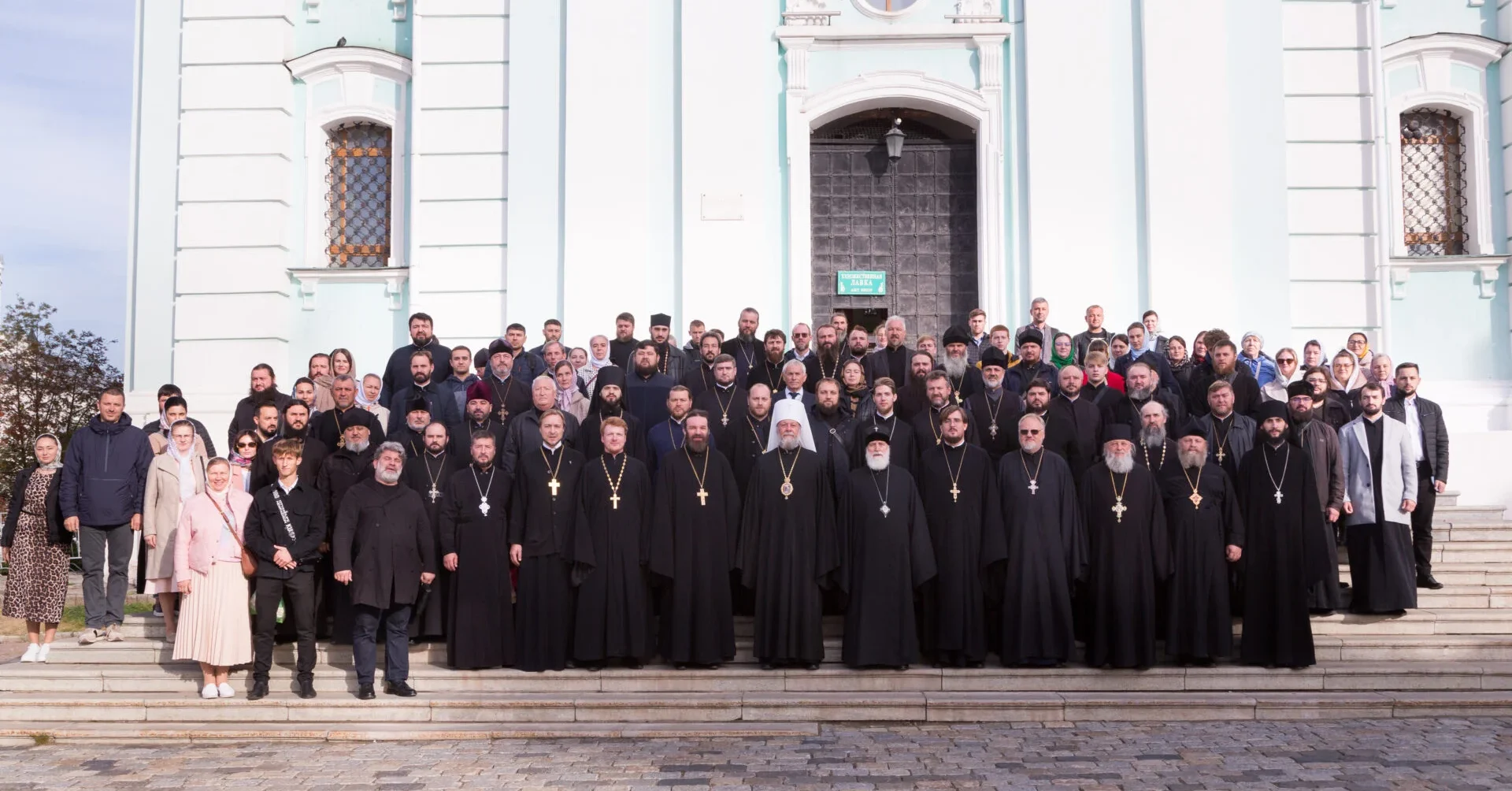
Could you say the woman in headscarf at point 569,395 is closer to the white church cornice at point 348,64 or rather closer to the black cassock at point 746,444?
the black cassock at point 746,444

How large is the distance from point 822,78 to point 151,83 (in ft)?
20.7

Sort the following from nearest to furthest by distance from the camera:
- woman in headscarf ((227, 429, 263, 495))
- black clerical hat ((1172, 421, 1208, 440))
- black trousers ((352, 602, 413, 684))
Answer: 1. black trousers ((352, 602, 413, 684))
2. woman in headscarf ((227, 429, 263, 495))
3. black clerical hat ((1172, 421, 1208, 440))

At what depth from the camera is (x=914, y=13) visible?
13.4m

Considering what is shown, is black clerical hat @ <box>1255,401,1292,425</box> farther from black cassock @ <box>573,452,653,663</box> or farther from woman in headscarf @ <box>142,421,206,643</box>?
woman in headscarf @ <box>142,421,206,643</box>

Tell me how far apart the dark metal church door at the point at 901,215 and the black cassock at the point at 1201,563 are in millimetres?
4606

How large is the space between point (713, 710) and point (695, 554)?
122 centimetres

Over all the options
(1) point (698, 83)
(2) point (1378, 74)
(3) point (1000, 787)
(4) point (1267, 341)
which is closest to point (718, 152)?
(1) point (698, 83)

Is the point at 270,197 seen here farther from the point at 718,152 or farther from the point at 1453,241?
the point at 1453,241

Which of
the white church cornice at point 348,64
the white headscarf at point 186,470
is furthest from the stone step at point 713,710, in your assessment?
the white church cornice at point 348,64

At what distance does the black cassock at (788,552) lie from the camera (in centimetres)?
900

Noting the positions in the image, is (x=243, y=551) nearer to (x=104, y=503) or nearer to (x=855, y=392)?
(x=104, y=503)

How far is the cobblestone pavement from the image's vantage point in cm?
683

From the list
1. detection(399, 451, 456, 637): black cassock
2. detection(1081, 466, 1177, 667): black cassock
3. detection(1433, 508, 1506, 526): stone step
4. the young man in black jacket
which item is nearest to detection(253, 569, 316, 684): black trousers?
the young man in black jacket

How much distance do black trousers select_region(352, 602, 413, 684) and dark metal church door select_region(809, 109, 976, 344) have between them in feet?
19.7
